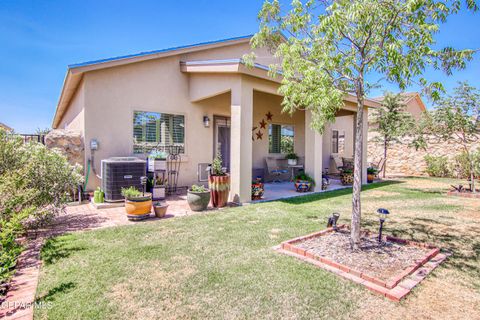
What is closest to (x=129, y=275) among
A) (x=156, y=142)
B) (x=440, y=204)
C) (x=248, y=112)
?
(x=248, y=112)

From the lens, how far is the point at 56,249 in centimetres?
414

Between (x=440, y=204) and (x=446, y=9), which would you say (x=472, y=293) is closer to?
(x=446, y=9)

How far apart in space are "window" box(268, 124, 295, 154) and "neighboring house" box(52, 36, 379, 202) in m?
2.74

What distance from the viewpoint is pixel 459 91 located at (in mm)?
9641

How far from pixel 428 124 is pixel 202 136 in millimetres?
9290

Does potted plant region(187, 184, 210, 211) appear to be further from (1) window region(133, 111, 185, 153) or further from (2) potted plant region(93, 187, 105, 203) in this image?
(1) window region(133, 111, 185, 153)

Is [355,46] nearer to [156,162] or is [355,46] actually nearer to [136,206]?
[136,206]

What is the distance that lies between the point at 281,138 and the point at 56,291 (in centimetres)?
1133

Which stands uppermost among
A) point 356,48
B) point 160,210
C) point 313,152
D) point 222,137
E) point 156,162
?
point 356,48

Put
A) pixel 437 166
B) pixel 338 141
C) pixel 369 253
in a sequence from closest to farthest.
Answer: pixel 369 253 → pixel 437 166 → pixel 338 141

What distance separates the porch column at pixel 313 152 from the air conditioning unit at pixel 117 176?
228 inches

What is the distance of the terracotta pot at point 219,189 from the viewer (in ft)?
23.5

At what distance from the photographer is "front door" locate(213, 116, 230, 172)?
1039 cm

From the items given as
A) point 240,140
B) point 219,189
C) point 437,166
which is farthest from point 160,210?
point 437,166
